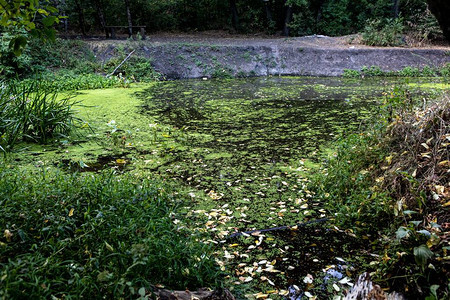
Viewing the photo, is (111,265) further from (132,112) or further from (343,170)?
(132,112)

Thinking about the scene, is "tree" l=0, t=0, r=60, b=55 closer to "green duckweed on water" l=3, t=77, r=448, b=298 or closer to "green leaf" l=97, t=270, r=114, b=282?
"green leaf" l=97, t=270, r=114, b=282

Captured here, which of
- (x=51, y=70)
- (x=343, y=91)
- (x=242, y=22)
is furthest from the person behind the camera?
(x=242, y=22)

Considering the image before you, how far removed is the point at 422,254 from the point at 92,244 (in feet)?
5.84

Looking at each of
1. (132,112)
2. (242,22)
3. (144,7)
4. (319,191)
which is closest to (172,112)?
(132,112)

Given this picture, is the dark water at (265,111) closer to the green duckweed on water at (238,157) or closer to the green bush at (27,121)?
the green duckweed on water at (238,157)

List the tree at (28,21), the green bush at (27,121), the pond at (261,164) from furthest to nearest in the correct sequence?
the green bush at (27,121)
the pond at (261,164)
the tree at (28,21)

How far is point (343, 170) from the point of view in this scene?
10.8ft

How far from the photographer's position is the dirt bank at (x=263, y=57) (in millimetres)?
11500

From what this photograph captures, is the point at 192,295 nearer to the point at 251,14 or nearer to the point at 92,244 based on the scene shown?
the point at 92,244

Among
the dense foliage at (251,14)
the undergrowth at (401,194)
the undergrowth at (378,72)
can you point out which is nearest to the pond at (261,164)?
the undergrowth at (401,194)

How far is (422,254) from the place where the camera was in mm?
1805

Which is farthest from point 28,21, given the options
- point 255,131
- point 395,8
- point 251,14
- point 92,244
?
point 251,14

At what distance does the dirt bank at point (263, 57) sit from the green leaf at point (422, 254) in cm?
1012

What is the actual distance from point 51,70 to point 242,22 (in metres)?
10.2
